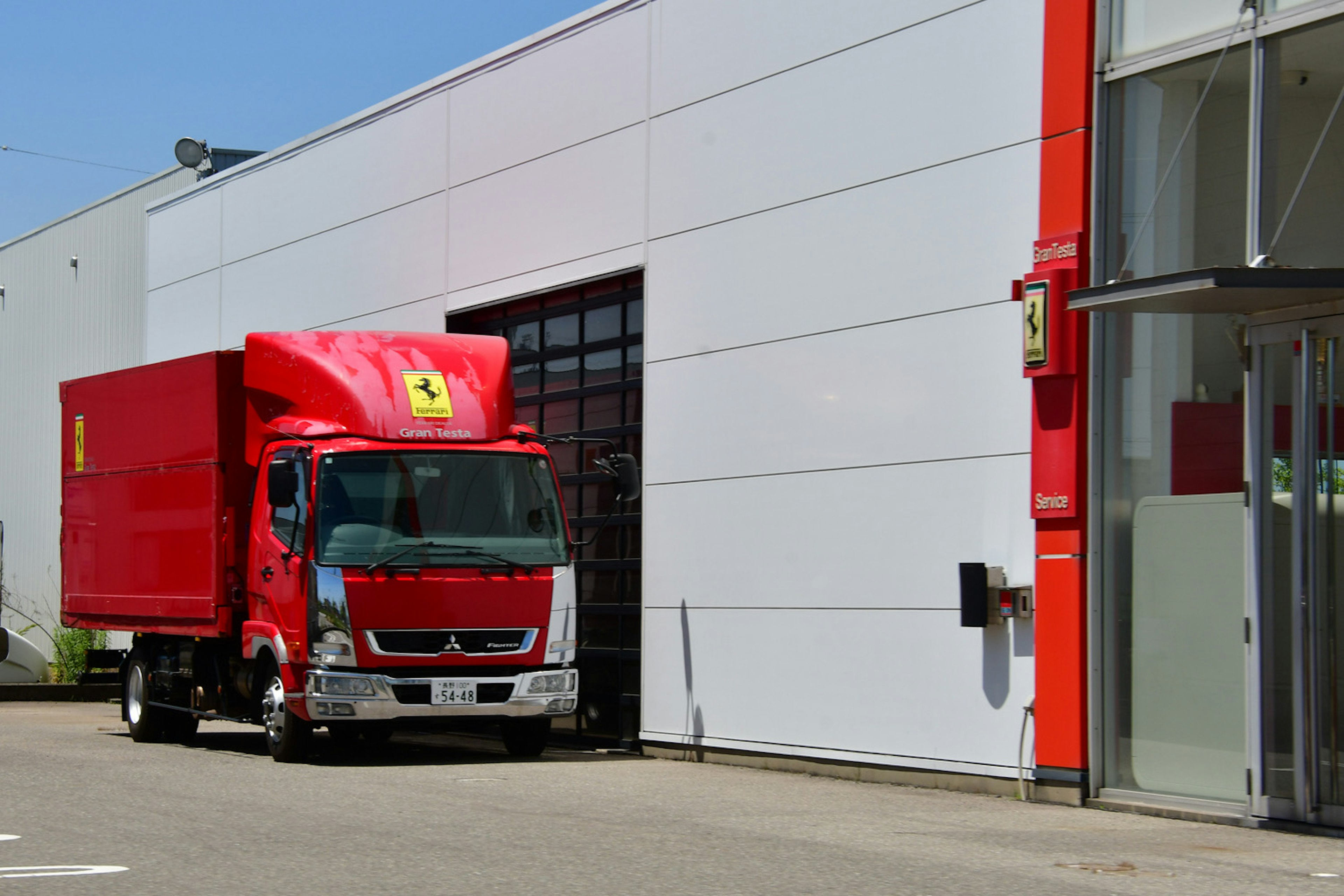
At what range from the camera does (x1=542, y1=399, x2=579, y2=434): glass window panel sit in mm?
18078

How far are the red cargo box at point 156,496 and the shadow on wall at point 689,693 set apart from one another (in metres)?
4.08

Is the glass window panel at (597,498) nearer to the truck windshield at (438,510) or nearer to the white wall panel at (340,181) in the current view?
the truck windshield at (438,510)

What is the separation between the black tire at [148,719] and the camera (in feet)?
56.1

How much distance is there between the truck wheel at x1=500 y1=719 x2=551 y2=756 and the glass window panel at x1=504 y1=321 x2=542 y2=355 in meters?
4.77

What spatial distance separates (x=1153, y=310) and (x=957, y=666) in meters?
3.20

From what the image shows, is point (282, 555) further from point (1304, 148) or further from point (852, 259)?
point (1304, 148)

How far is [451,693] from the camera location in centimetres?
1390

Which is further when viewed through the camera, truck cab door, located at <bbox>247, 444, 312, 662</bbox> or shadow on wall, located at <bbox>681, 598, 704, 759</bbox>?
shadow on wall, located at <bbox>681, 598, 704, 759</bbox>

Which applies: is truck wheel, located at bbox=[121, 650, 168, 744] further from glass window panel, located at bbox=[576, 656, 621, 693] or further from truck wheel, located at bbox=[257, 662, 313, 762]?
glass window panel, located at bbox=[576, 656, 621, 693]

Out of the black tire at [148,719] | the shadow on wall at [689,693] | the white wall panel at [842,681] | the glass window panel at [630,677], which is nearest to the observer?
the white wall panel at [842,681]

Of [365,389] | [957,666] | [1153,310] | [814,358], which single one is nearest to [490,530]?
[365,389]

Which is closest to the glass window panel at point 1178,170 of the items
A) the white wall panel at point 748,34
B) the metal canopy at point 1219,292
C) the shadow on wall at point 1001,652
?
the metal canopy at point 1219,292

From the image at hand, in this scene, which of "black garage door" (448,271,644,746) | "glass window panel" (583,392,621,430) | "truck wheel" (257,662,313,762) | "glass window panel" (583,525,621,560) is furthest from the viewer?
"glass window panel" (583,392,621,430)

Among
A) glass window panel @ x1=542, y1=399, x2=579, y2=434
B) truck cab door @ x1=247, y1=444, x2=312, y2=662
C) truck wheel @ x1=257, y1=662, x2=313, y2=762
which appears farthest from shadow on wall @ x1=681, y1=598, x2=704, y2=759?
truck cab door @ x1=247, y1=444, x2=312, y2=662
